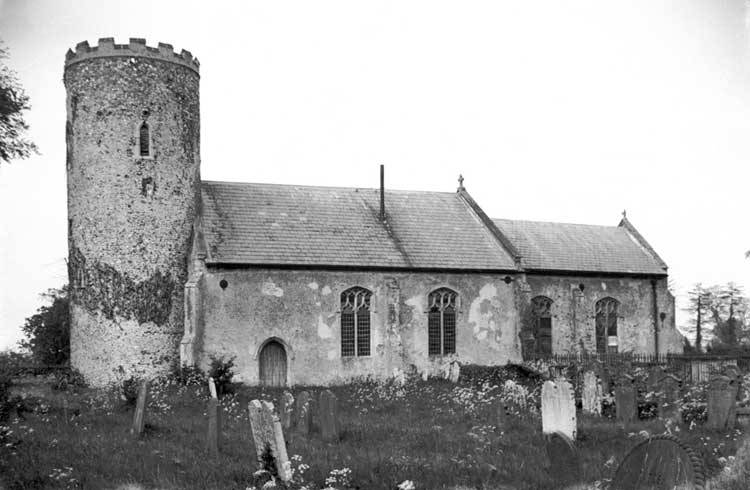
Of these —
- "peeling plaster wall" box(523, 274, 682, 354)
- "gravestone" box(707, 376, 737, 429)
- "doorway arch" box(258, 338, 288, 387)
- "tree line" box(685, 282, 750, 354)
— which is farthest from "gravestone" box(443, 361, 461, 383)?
"tree line" box(685, 282, 750, 354)

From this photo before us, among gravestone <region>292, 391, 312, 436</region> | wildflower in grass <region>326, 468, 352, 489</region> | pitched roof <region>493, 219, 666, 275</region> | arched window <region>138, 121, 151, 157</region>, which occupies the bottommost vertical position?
wildflower in grass <region>326, 468, 352, 489</region>

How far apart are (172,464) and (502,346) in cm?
2038

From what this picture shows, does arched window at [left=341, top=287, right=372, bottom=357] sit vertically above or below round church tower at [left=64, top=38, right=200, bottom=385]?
below

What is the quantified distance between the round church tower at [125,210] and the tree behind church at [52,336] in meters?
6.11

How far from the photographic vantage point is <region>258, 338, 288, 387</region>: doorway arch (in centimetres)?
3031

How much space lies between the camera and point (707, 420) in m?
19.8

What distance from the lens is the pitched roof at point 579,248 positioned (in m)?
37.0

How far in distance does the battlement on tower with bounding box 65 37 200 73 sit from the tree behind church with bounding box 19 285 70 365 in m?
10.9

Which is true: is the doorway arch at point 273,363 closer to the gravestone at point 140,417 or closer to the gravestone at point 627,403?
the gravestone at point 140,417

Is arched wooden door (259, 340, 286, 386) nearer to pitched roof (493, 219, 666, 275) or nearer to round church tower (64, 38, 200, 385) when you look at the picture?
round church tower (64, 38, 200, 385)

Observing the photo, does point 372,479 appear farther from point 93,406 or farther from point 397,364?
point 397,364

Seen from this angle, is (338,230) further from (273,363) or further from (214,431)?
(214,431)

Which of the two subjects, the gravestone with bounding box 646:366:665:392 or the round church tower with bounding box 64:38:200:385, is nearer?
the gravestone with bounding box 646:366:665:392

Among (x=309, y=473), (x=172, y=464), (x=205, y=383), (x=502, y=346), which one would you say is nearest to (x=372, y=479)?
(x=309, y=473)
